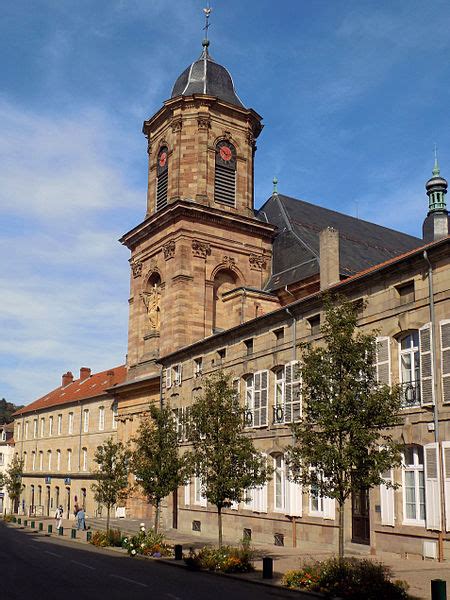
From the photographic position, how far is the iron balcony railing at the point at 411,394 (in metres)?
19.5

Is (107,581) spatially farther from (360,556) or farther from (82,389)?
(82,389)

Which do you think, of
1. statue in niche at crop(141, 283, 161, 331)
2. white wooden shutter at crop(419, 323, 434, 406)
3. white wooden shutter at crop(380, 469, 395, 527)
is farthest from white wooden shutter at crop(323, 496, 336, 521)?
statue in niche at crop(141, 283, 161, 331)

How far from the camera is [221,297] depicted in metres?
41.4

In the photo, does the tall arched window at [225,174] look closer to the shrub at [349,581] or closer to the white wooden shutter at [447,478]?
the white wooden shutter at [447,478]

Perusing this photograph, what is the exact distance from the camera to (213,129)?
43.2m

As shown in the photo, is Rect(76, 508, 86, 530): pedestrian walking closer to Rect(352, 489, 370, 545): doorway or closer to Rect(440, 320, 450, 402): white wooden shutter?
Rect(352, 489, 370, 545): doorway

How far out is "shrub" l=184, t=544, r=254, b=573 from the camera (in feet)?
58.4

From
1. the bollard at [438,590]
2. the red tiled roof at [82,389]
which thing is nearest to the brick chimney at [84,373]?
the red tiled roof at [82,389]

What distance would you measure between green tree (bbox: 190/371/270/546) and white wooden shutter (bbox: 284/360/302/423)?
3216 millimetres

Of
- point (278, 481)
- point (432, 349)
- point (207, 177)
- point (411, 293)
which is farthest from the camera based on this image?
point (207, 177)

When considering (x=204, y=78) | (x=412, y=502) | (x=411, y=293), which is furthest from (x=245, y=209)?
(x=412, y=502)

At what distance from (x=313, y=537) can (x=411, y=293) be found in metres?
8.95

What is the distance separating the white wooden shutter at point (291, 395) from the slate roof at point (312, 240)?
12.3m

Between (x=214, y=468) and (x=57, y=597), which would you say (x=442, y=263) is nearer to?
(x=214, y=468)
